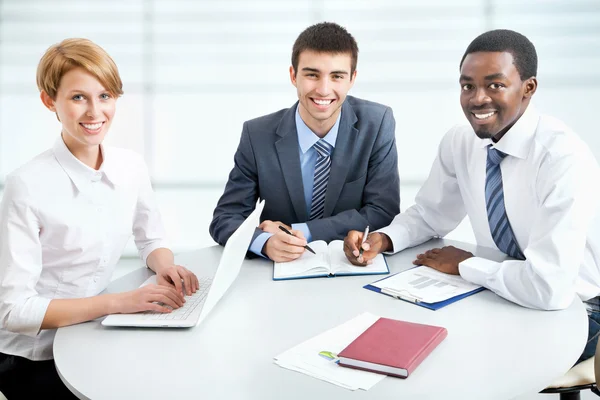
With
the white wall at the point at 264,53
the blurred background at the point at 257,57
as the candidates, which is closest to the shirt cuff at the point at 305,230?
the blurred background at the point at 257,57

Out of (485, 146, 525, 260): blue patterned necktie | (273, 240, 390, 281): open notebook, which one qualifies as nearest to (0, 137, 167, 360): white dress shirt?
(273, 240, 390, 281): open notebook

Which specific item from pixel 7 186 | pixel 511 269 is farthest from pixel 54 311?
pixel 511 269

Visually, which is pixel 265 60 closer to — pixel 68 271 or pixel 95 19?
pixel 95 19

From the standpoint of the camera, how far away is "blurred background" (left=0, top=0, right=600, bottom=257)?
190 inches

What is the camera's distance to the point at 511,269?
162 centimetres

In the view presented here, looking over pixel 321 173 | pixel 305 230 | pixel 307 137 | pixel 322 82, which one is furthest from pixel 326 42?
pixel 305 230

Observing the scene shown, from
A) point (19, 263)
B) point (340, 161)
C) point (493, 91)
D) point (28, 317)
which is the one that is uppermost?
point (493, 91)

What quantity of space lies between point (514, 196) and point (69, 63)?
1262 mm

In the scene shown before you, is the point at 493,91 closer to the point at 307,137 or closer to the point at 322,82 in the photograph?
the point at 322,82

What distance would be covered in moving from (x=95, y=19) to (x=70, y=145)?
346 cm

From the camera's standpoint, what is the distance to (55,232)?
163 cm

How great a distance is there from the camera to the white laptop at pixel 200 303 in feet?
4.77

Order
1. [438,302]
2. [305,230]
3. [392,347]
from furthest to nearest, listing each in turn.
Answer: [305,230], [438,302], [392,347]

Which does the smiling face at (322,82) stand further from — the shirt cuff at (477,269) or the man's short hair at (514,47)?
the shirt cuff at (477,269)
